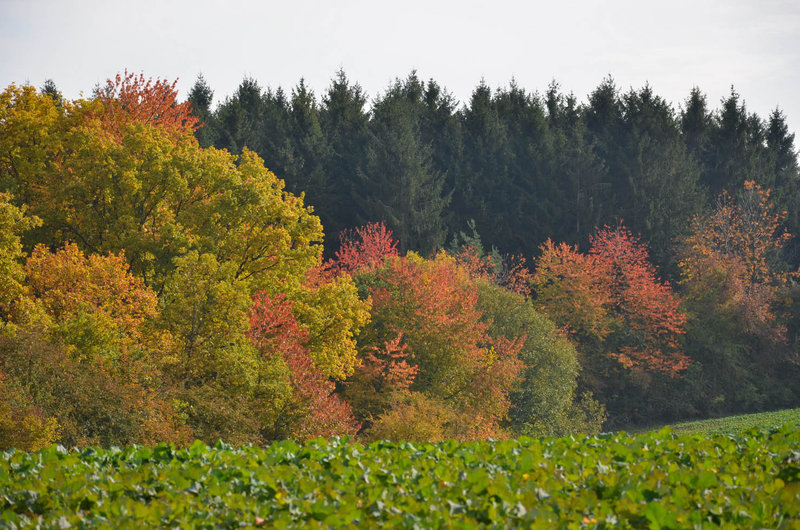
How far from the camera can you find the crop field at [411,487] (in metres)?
5.29

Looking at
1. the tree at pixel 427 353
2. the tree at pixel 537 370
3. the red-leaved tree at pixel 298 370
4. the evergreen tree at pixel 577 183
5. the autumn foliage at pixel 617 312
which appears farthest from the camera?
the evergreen tree at pixel 577 183

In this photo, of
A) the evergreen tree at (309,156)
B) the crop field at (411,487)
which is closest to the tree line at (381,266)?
the evergreen tree at (309,156)

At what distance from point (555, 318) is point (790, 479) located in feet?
114

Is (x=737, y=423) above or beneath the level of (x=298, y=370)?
beneath

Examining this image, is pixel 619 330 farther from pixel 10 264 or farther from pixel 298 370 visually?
pixel 10 264

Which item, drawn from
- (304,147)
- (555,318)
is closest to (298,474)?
(555,318)

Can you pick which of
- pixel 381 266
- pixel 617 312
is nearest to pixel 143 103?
pixel 381 266

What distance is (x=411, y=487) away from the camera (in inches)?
245

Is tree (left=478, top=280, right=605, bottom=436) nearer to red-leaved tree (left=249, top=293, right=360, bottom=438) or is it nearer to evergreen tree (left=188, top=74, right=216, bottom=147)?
red-leaved tree (left=249, top=293, right=360, bottom=438)

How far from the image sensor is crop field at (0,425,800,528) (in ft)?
17.4

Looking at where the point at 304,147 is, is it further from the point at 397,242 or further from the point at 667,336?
the point at 667,336

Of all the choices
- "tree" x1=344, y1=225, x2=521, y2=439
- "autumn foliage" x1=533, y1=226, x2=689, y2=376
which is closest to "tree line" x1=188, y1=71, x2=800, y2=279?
"autumn foliage" x1=533, y1=226, x2=689, y2=376

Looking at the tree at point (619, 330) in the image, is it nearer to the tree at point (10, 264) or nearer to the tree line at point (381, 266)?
the tree line at point (381, 266)

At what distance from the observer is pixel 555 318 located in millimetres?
40844
